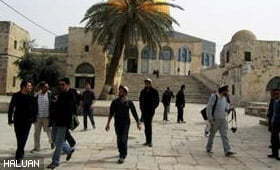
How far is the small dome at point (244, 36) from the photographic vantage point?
34016mm

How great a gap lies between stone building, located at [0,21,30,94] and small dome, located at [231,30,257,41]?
768 inches

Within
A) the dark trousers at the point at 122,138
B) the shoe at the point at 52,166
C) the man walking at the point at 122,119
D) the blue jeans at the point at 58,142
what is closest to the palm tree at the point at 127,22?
the man walking at the point at 122,119

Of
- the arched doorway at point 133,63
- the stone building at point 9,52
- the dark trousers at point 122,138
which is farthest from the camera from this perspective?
the arched doorway at point 133,63

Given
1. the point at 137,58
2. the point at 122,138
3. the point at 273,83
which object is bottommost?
the point at 122,138

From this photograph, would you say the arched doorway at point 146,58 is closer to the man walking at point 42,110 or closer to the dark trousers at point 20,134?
the man walking at point 42,110

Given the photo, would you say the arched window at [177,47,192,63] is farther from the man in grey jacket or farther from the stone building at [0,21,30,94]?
the man in grey jacket

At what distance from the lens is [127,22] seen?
24.1 meters

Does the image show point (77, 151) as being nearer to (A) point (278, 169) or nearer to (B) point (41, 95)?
(B) point (41, 95)

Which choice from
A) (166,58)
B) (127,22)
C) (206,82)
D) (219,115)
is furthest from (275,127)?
(166,58)

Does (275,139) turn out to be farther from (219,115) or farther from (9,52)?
(9,52)

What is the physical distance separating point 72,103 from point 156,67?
49076 millimetres

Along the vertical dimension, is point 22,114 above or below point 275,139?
above

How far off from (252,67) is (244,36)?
12.4 feet

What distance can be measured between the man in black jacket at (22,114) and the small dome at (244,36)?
28931 millimetres
